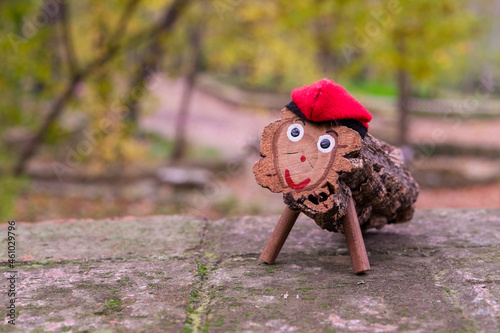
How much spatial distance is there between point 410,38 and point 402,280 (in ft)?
19.1

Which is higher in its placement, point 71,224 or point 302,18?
point 302,18

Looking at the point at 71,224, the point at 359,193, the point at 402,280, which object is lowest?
the point at 402,280

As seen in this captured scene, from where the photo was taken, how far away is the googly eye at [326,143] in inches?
70.0

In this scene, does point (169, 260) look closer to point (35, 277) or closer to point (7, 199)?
point (35, 277)

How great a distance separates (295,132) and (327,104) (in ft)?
0.51

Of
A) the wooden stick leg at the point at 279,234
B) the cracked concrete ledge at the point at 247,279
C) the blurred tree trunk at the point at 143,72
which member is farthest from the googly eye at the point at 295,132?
the blurred tree trunk at the point at 143,72

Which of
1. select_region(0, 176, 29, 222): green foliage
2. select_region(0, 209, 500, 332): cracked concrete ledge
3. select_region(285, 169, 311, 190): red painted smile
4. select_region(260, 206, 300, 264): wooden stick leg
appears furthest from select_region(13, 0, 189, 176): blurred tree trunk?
select_region(285, 169, 311, 190): red painted smile

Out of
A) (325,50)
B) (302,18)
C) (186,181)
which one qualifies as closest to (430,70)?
(302,18)

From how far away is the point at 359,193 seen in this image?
1.90 meters

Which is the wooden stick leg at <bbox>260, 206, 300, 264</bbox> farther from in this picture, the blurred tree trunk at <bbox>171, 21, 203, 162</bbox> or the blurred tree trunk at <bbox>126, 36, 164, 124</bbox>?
the blurred tree trunk at <bbox>171, 21, 203, 162</bbox>

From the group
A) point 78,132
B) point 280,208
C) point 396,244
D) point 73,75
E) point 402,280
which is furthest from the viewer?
point 78,132

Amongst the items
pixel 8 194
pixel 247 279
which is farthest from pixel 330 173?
pixel 8 194

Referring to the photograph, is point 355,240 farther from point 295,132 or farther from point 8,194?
point 8,194

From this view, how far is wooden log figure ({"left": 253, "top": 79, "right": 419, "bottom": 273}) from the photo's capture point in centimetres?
174
